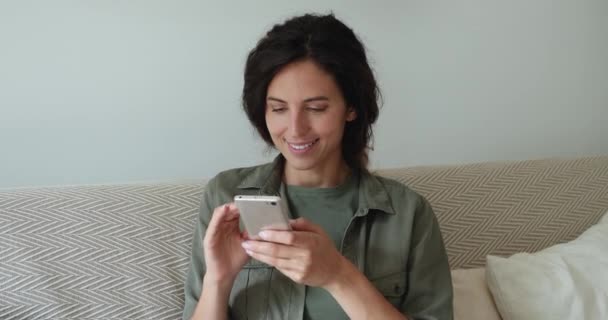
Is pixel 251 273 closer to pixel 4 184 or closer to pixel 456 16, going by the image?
pixel 4 184

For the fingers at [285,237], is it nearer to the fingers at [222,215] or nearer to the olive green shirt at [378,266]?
the fingers at [222,215]

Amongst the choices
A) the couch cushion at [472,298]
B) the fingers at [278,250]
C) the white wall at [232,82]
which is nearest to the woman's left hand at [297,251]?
the fingers at [278,250]

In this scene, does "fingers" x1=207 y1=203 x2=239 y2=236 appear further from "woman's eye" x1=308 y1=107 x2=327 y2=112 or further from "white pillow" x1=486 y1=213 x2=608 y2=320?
"white pillow" x1=486 y1=213 x2=608 y2=320

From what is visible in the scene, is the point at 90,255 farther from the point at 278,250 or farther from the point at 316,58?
the point at 316,58

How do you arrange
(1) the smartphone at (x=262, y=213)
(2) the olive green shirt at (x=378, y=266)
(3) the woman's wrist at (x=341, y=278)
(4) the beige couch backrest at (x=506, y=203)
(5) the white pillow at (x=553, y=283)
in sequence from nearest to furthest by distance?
1. (1) the smartphone at (x=262, y=213)
2. (3) the woman's wrist at (x=341, y=278)
3. (2) the olive green shirt at (x=378, y=266)
4. (5) the white pillow at (x=553, y=283)
5. (4) the beige couch backrest at (x=506, y=203)

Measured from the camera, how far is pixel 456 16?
1515 mm

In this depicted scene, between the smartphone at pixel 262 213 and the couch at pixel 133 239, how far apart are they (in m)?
0.35

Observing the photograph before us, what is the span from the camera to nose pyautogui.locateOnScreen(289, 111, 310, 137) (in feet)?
3.09

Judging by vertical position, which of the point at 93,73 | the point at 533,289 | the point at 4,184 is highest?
the point at 93,73

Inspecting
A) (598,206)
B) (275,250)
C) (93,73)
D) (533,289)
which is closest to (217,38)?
(93,73)

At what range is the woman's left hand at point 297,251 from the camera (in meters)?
0.83

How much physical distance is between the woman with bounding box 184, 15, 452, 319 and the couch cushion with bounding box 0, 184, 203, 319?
4.3 inches

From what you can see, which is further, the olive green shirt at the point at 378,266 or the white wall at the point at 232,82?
the white wall at the point at 232,82

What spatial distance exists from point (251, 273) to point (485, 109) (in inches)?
36.4
